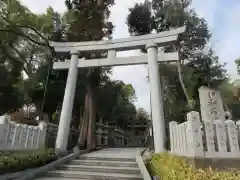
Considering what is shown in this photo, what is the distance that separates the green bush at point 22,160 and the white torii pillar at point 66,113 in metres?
0.59

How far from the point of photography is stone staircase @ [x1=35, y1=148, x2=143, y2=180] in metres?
5.85

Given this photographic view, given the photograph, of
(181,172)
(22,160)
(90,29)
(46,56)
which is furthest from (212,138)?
(46,56)

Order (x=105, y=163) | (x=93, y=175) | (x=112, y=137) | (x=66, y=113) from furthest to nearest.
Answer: (x=112, y=137) < (x=66, y=113) < (x=105, y=163) < (x=93, y=175)

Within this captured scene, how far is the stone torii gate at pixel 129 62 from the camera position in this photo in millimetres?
7828

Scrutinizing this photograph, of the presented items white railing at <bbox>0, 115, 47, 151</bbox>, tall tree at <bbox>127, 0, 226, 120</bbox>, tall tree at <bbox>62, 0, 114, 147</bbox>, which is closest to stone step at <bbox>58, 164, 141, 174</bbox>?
white railing at <bbox>0, 115, 47, 151</bbox>

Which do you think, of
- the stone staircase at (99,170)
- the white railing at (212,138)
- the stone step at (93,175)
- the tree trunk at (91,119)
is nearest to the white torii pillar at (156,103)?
the stone staircase at (99,170)

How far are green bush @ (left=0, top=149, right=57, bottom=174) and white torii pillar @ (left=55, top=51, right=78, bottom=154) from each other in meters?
0.59

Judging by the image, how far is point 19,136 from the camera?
652cm

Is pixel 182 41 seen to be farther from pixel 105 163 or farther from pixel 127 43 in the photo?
pixel 105 163

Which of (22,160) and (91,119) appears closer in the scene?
(22,160)

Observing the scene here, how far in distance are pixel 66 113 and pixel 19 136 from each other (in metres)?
2.21

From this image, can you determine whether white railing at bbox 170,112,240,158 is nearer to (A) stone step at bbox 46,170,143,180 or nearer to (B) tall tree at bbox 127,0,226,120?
(A) stone step at bbox 46,170,143,180

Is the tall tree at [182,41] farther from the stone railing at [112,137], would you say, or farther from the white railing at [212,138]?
the white railing at [212,138]

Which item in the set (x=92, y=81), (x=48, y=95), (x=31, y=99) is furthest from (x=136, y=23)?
(x=31, y=99)
